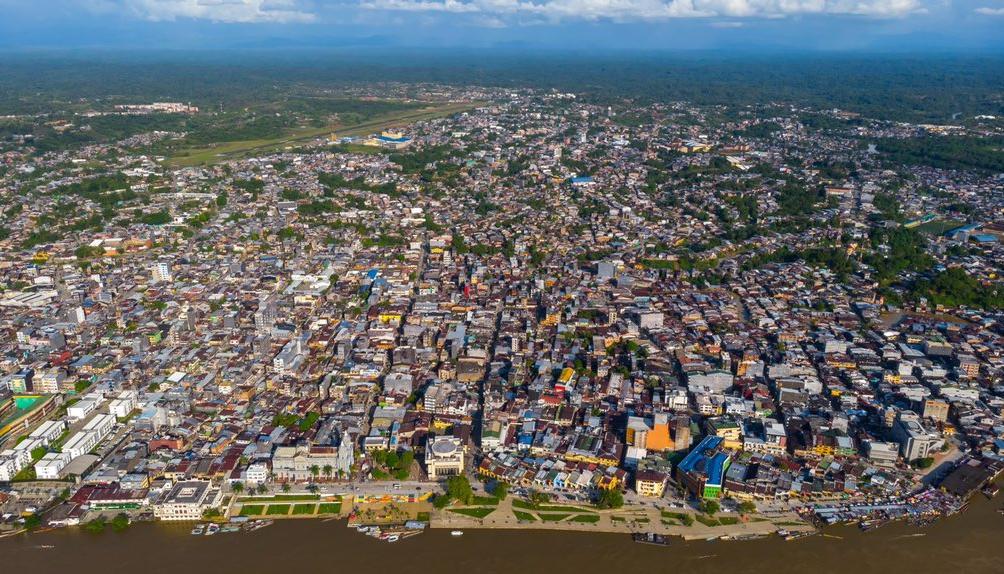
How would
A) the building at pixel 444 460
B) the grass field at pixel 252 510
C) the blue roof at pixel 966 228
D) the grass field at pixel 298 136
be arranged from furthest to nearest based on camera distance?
the grass field at pixel 298 136 < the blue roof at pixel 966 228 < the building at pixel 444 460 < the grass field at pixel 252 510

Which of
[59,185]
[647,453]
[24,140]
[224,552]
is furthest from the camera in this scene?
[24,140]

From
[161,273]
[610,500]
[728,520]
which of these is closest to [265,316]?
[161,273]

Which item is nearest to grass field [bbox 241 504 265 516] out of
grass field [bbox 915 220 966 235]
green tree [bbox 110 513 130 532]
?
green tree [bbox 110 513 130 532]

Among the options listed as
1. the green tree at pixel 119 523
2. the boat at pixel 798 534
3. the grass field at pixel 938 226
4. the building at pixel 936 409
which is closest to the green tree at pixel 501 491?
the boat at pixel 798 534

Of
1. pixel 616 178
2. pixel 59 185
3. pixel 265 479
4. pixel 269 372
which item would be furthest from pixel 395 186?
pixel 265 479

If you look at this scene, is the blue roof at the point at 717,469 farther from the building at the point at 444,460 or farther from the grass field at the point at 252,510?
the grass field at the point at 252,510

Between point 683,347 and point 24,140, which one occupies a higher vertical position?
point 24,140

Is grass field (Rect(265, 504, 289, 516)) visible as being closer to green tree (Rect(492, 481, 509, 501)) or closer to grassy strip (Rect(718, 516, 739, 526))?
green tree (Rect(492, 481, 509, 501))

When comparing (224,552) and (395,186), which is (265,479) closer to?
(224,552)
